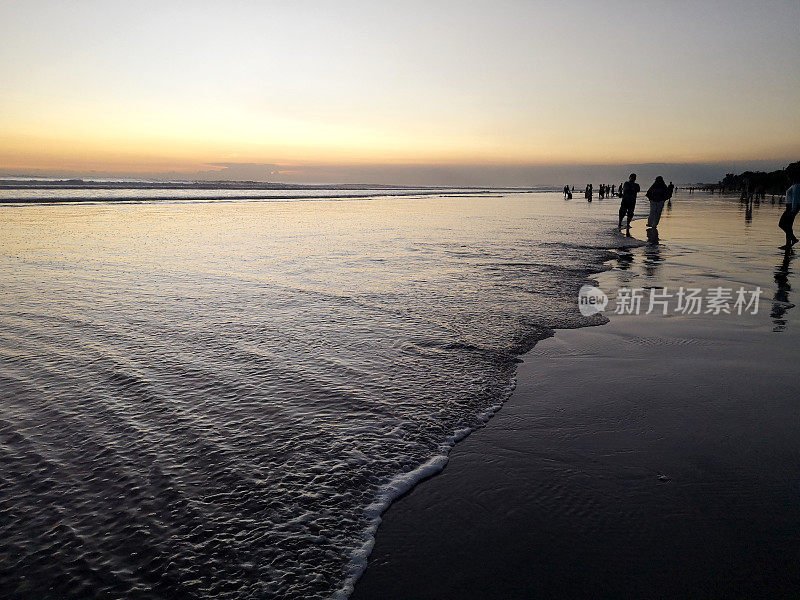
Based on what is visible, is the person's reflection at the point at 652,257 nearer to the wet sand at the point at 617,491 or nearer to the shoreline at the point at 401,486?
the wet sand at the point at 617,491

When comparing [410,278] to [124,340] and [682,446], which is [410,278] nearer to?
[124,340]

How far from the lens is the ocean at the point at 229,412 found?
90.1 inches

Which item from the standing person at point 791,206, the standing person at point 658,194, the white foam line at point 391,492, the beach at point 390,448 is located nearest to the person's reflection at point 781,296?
the beach at point 390,448

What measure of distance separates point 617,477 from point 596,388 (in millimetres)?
1430

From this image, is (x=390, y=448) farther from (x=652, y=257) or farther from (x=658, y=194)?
(x=658, y=194)

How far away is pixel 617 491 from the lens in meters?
2.81

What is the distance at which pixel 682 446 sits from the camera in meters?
3.29

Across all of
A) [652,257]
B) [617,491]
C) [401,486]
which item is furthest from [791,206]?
[401,486]

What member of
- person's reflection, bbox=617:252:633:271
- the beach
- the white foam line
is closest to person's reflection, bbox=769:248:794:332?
the beach

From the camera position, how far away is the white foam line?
2.23 meters

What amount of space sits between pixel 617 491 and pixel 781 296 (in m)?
7.32

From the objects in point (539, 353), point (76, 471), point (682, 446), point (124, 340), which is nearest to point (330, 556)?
point (76, 471)

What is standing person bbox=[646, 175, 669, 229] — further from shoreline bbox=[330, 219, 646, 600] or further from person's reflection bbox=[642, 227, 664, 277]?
shoreline bbox=[330, 219, 646, 600]

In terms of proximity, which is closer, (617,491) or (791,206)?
(617,491)
